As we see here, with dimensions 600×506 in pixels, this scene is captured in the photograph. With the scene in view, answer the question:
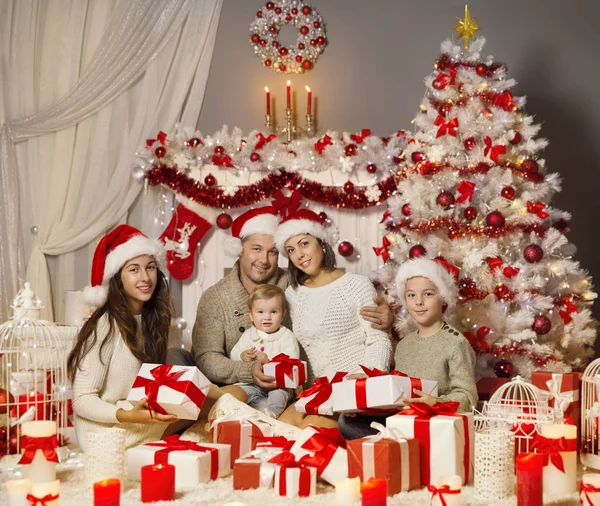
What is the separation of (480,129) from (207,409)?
2.11 m

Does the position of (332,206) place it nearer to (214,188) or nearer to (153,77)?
(214,188)

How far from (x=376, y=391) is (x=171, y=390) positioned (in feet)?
2.90

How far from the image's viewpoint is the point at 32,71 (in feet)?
19.1

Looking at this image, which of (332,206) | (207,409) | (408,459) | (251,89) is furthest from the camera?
(251,89)

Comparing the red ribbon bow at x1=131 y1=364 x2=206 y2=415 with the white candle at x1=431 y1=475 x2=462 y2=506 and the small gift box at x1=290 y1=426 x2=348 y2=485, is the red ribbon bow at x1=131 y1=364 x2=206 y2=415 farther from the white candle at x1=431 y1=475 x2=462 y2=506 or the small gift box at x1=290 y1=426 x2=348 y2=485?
the white candle at x1=431 y1=475 x2=462 y2=506

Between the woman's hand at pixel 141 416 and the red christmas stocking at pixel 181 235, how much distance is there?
6.66ft

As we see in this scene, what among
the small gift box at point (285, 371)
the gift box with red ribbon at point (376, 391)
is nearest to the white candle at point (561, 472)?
the gift box with red ribbon at point (376, 391)

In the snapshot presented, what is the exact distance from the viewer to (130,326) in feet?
13.2

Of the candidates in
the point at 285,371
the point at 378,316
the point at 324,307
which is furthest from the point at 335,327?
the point at 285,371

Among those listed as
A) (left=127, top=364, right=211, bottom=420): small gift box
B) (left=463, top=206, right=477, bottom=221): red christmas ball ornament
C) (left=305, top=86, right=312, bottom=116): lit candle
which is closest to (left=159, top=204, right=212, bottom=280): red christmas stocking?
(left=305, top=86, right=312, bottom=116): lit candle

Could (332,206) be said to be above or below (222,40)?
below

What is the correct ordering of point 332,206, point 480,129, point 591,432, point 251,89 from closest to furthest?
point 591,432 < point 480,129 < point 332,206 < point 251,89

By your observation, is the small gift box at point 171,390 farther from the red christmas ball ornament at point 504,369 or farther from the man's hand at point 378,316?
the red christmas ball ornament at point 504,369

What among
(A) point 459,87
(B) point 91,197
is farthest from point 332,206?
(B) point 91,197
